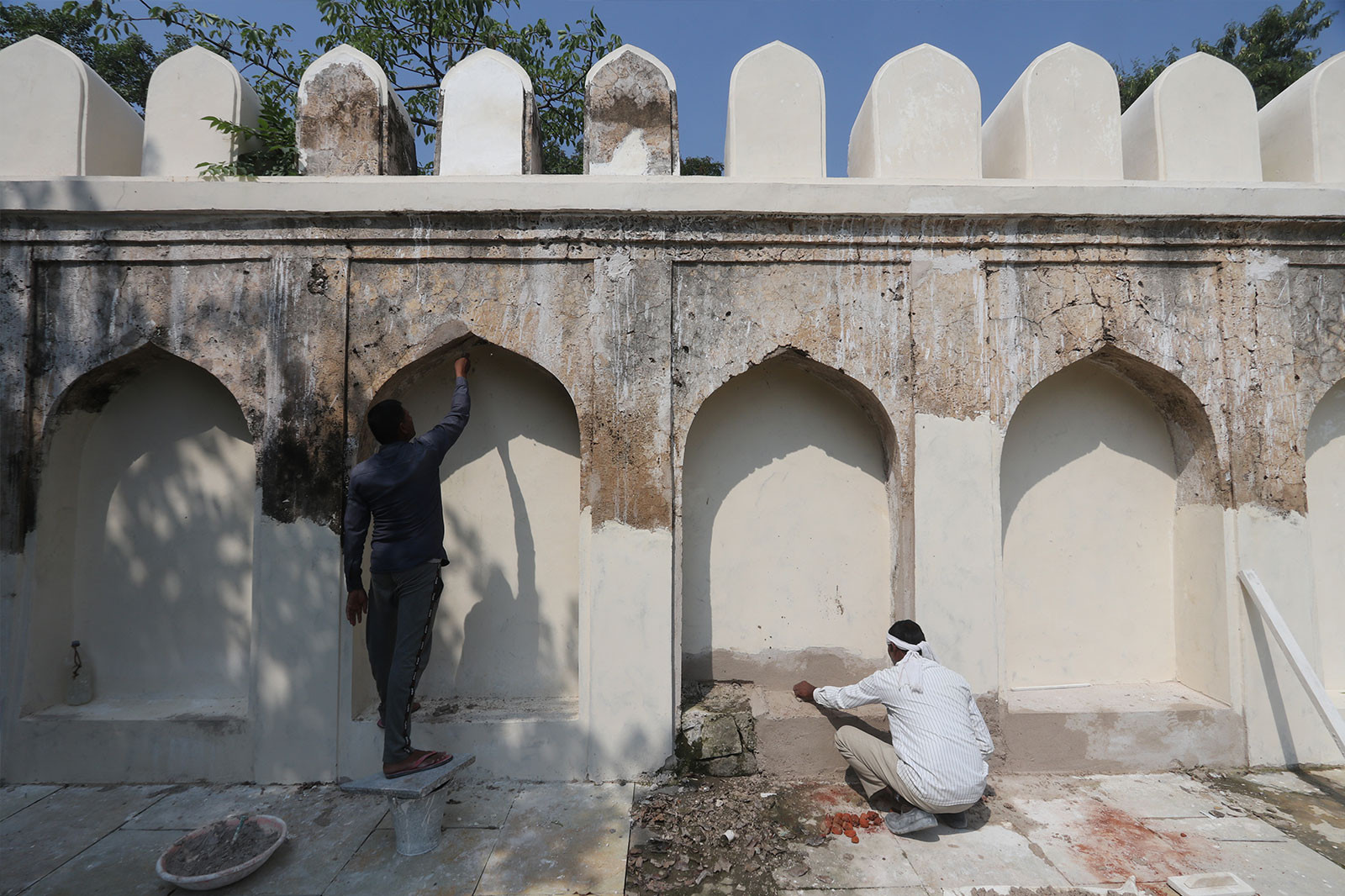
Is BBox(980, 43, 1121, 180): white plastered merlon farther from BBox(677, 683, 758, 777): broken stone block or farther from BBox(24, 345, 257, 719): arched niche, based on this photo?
BBox(24, 345, 257, 719): arched niche

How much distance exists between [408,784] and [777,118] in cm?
416

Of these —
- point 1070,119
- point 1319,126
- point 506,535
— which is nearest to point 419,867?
point 506,535

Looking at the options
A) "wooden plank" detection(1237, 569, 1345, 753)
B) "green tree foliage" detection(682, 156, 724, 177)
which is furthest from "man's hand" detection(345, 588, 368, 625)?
"green tree foliage" detection(682, 156, 724, 177)

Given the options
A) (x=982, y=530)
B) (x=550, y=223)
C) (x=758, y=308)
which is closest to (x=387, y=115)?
(x=550, y=223)

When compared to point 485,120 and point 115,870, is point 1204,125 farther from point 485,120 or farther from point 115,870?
point 115,870

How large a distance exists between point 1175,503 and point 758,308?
3.03m

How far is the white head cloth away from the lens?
3179 millimetres

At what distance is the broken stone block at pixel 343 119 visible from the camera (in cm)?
395

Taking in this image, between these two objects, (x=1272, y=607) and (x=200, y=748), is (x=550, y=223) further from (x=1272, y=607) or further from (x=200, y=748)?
(x=1272, y=607)

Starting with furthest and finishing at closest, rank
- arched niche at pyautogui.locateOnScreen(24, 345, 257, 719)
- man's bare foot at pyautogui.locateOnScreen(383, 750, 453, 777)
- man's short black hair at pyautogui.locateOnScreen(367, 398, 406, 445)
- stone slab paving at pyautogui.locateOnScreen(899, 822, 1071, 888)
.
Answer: arched niche at pyautogui.locateOnScreen(24, 345, 257, 719), man's short black hair at pyautogui.locateOnScreen(367, 398, 406, 445), man's bare foot at pyautogui.locateOnScreen(383, 750, 453, 777), stone slab paving at pyautogui.locateOnScreen(899, 822, 1071, 888)

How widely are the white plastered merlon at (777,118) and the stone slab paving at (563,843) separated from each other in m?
3.70

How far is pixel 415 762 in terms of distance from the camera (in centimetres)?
318

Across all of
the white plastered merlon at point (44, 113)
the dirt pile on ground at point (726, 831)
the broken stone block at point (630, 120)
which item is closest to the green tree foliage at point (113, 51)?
the white plastered merlon at point (44, 113)

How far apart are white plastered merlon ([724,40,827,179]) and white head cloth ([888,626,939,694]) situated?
2.77 m
